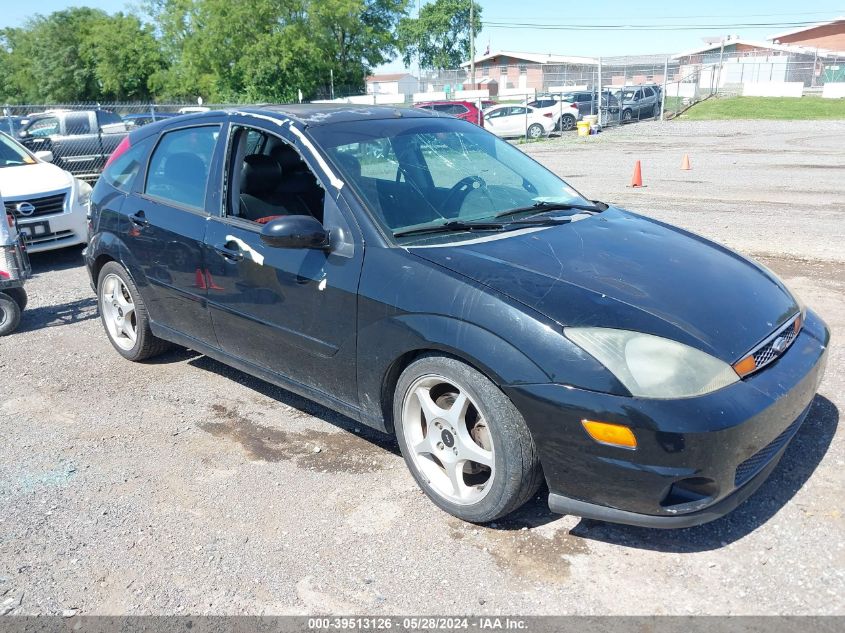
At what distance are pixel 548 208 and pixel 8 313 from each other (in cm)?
493

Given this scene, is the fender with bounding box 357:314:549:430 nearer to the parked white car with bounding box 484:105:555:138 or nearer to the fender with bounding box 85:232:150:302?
the fender with bounding box 85:232:150:302

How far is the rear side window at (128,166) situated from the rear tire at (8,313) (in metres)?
1.74

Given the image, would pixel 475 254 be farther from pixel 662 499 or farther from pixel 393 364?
pixel 662 499

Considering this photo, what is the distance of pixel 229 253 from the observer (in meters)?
4.21

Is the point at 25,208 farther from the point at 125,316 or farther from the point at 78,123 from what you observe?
the point at 78,123

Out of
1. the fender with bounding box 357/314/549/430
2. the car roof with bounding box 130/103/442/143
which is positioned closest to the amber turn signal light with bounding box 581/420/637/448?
the fender with bounding box 357/314/549/430

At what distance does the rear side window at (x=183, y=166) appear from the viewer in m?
4.55

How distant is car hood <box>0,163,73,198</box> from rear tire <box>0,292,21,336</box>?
107 inches

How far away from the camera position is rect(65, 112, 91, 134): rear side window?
18.8 metres

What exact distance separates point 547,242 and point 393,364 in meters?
0.96

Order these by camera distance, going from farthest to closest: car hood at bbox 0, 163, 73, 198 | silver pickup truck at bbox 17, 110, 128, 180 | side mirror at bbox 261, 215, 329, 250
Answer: silver pickup truck at bbox 17, 110, 128, 180
car hood at bbox 0, 163, 73, 198
side mirror at bbox 261, 215, 329, 250

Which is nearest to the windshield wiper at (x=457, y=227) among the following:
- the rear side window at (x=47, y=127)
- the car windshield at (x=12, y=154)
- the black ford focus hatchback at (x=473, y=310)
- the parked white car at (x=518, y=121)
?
the black ford focus hatchback at (x=473, y=310)

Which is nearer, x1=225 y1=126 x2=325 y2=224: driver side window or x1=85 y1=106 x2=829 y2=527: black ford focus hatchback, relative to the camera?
x1=85 y1=106 x2=829 y2=527: black ford focus hatchback

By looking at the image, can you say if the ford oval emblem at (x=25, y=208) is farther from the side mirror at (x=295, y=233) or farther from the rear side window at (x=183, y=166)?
the side mirror at (x=295, y=233)
